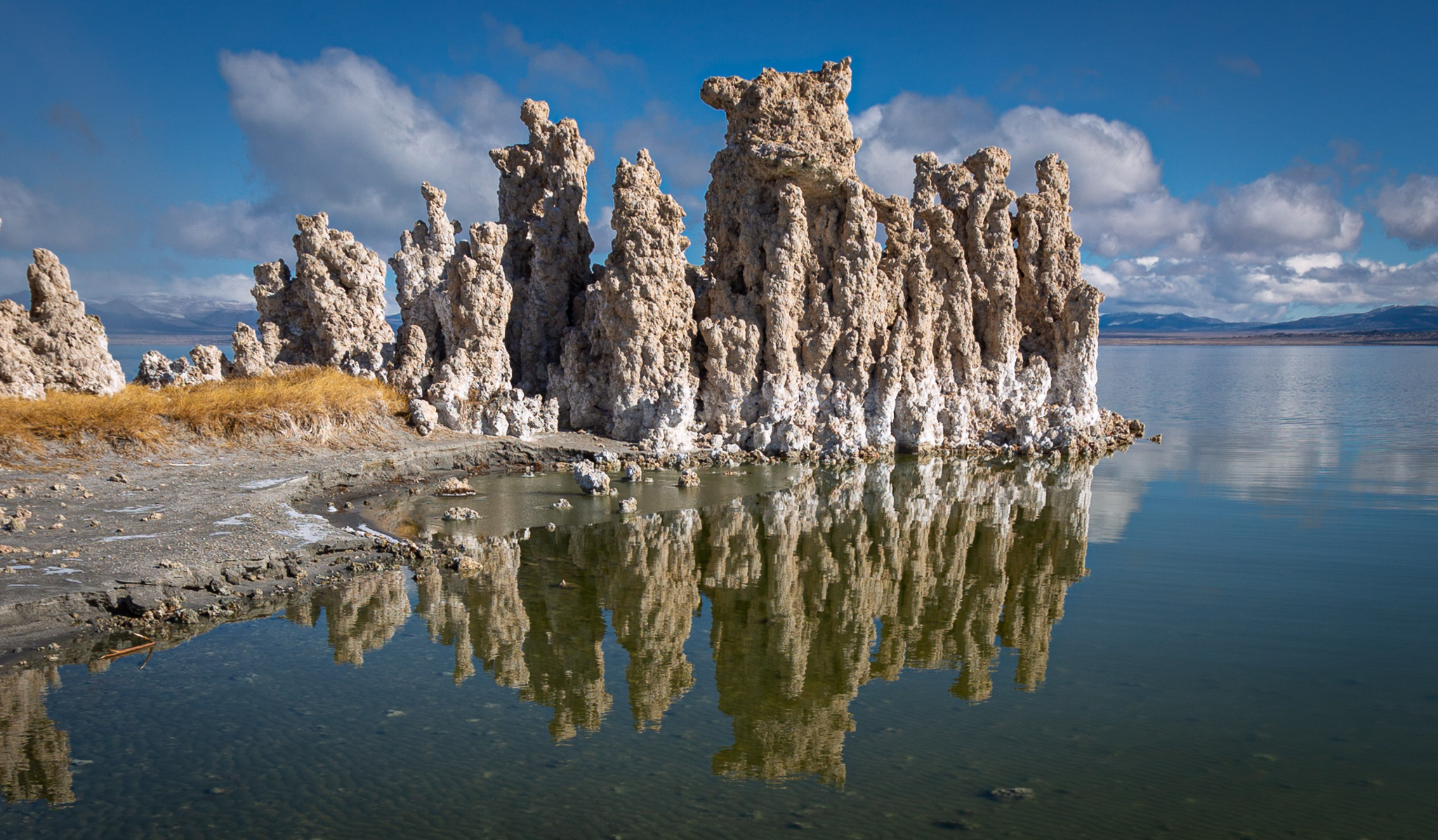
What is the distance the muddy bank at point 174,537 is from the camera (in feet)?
36.4

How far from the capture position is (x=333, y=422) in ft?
77.3

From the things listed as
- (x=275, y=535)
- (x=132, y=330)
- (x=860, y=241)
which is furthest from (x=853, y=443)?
(x=132, y=330)

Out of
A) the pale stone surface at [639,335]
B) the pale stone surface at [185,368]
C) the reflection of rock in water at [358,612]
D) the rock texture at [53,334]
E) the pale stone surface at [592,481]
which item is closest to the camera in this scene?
the reflection of rock in water at [358,612]

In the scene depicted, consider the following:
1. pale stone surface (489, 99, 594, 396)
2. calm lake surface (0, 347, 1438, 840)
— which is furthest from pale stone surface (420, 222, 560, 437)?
calm lake surface (0, 347, 1438, 840)

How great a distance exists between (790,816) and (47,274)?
84.7 feet

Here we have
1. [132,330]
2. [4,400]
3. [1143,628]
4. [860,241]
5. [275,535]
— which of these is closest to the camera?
[1143,628]

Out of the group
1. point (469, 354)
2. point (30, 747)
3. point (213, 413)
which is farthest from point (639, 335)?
point (30, 747)

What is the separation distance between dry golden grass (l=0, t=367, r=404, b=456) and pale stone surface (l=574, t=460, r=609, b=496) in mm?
7092

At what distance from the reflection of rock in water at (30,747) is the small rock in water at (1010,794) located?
8787 millimetres

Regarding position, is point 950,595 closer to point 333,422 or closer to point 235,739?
point 235,739

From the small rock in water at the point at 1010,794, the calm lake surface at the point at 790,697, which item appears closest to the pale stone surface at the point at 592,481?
the calm lake surface at the point at 790,697

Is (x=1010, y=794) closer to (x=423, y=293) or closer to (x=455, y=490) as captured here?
(x=455, y=490)

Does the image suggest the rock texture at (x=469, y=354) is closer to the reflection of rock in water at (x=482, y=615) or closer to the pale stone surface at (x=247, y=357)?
the pale stone surface at (x=247, y=357)

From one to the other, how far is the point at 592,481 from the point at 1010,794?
51.2 ft
